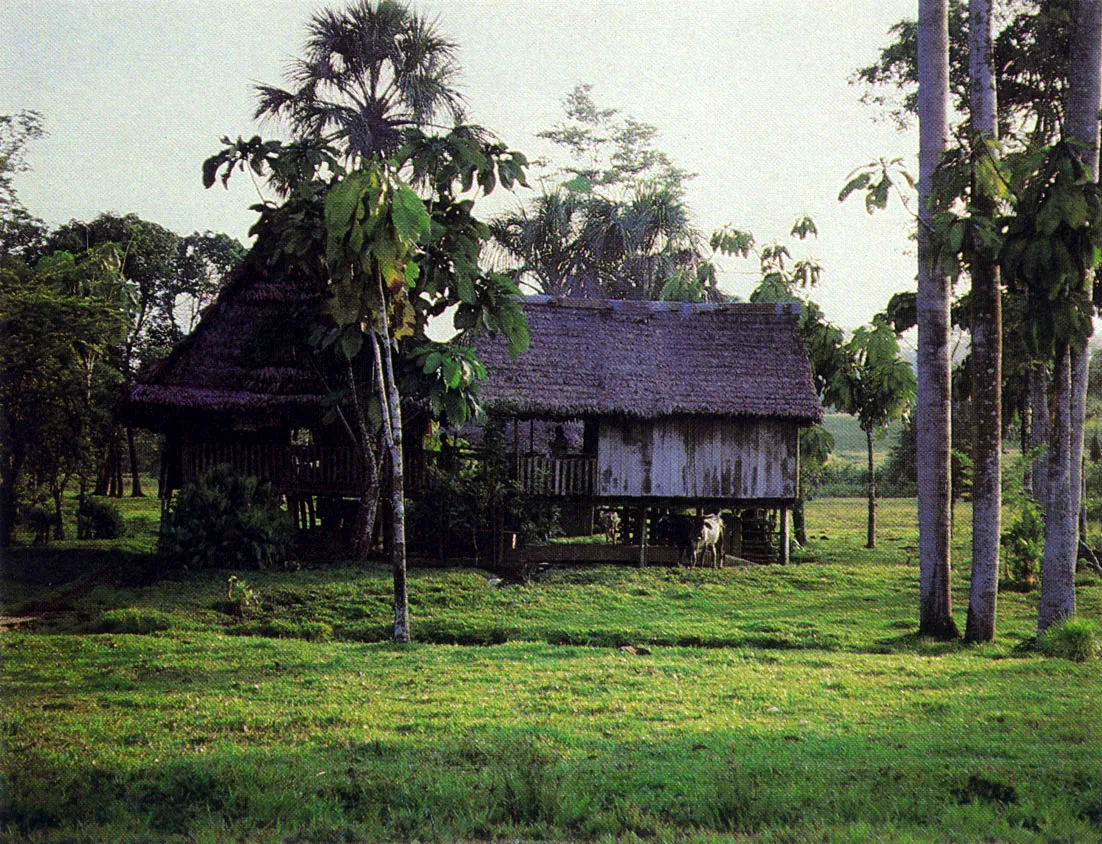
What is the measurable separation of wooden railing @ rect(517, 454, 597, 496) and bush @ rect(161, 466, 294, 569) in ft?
15.6

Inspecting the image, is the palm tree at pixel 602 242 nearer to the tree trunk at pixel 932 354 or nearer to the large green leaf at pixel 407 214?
the tree trunk at pixel 932 354

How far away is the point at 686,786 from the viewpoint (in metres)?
5.85

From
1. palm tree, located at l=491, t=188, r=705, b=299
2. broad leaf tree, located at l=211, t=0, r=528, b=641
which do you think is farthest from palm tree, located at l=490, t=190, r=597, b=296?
broad leaf tree, located at l=211, t=0, r=528, b=641

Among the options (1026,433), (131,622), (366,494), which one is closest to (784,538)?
(1026,433)

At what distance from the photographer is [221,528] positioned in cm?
1570

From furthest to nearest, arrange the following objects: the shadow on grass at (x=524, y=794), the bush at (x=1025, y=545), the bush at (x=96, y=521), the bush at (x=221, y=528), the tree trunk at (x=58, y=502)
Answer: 1. the bush at (x=96, y=521)
2. the tree trunk at (x=58, y=502)
3. the bush at (x=1025, y=545)
4. the bush at (x=221, y=528)
5. the shadow on grass at (x=524, y=794)

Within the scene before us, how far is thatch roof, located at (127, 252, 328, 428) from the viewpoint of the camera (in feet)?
57.3

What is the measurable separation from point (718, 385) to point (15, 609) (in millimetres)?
12433

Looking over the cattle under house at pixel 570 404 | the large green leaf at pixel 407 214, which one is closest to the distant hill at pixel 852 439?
the cattle under house at pixel 570 404

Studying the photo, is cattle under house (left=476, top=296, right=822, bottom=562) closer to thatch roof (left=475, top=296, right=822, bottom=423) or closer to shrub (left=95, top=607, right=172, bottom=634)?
thatch roof (left=475, top=296, right=822, bottom=423)

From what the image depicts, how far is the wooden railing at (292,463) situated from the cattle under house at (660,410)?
2.86m

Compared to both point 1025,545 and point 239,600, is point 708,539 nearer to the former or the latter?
point 1025,545

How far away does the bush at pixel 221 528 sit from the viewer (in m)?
15.6

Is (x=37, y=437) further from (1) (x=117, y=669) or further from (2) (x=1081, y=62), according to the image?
(2) (x=1081, y=62)
